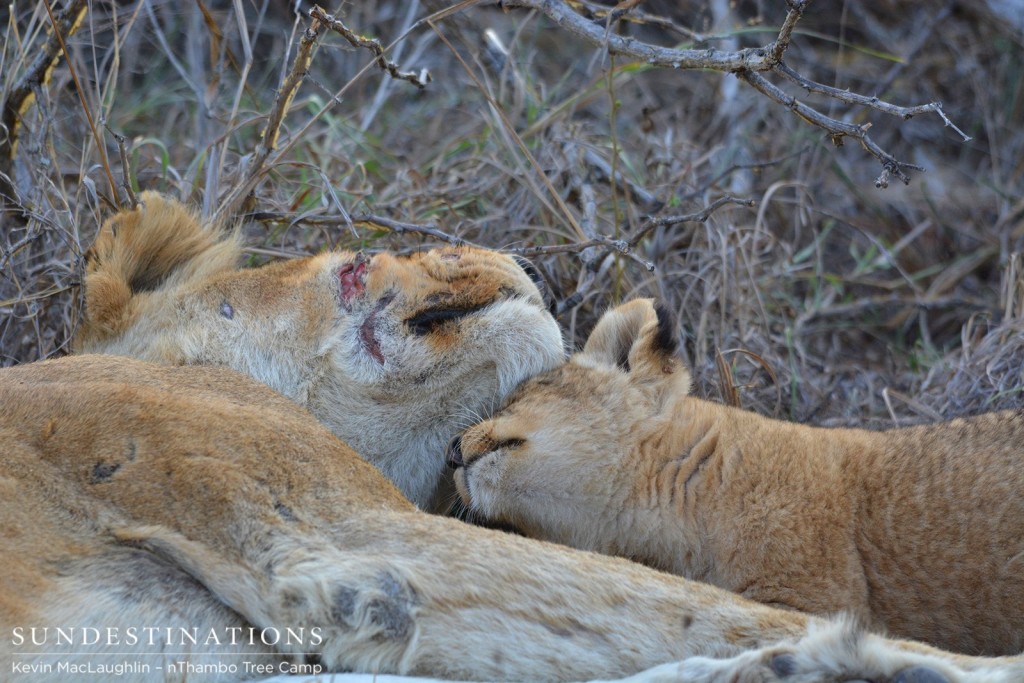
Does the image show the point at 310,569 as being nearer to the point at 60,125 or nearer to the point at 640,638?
the point at 640,638

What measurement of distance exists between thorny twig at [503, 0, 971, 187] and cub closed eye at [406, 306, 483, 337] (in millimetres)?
793

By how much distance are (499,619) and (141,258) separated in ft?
5.29

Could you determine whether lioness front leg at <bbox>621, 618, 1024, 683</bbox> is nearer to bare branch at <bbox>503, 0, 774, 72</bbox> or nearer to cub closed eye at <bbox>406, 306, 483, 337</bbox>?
cub closed eye at <bbox>406, 306, 483, 337</bbox>

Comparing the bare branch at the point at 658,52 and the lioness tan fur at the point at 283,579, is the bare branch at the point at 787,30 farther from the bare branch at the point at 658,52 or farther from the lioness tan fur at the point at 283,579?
the lioness tan fur at the point at 283,579

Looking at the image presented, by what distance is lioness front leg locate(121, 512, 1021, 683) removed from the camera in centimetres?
232

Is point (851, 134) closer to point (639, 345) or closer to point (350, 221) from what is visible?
point (639, 345)

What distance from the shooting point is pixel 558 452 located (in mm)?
3102

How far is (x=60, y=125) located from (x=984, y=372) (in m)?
4.03

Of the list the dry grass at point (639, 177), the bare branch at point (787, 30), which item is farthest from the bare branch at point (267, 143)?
the bare branch at point (787, 30)

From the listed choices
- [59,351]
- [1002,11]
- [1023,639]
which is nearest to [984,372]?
[1023,639]

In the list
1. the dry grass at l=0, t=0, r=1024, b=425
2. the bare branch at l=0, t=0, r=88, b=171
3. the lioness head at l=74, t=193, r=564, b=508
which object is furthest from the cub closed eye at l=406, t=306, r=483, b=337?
the bare branch at l=0, t=0, r=88, b=171

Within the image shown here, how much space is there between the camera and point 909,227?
6477mm

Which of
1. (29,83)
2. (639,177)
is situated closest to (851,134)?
(639,177)

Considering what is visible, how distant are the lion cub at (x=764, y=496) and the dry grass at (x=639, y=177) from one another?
1.54ft
